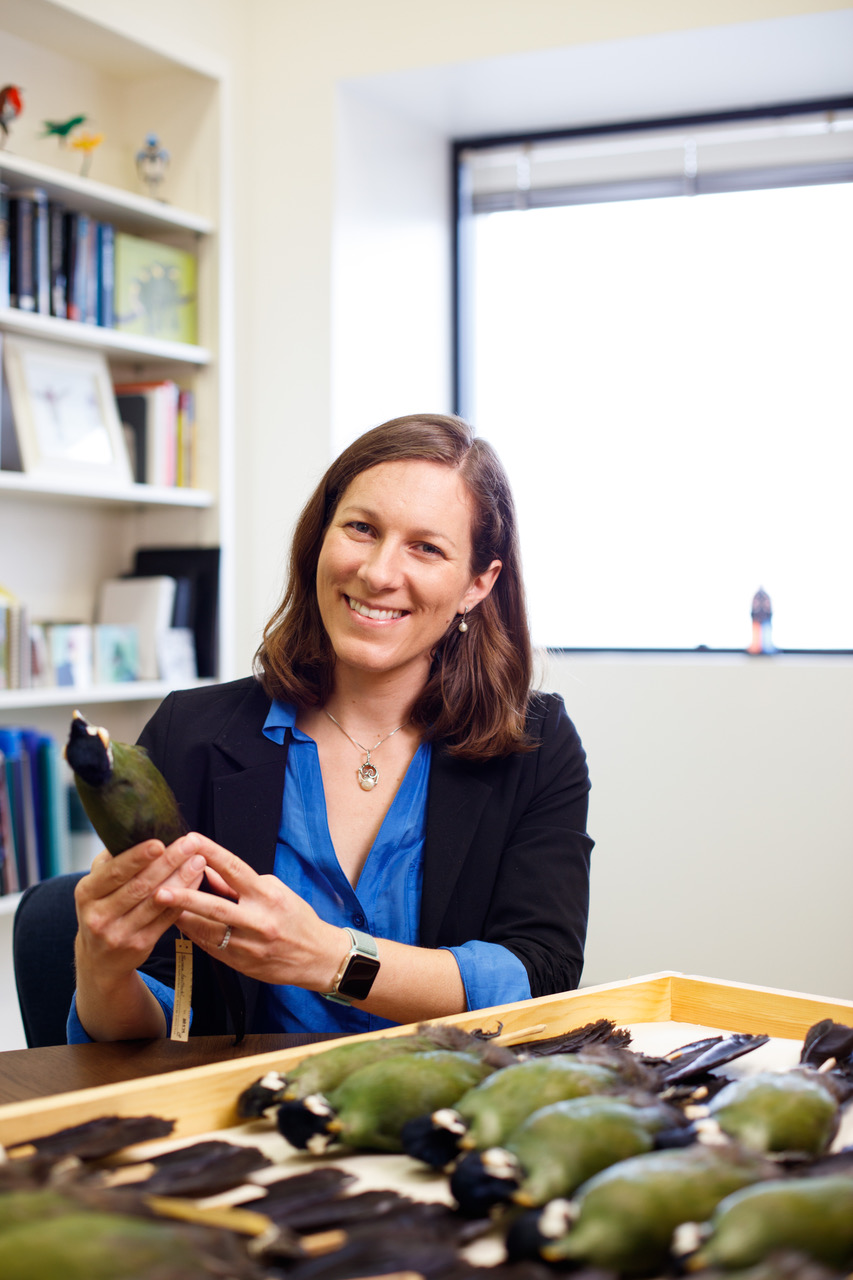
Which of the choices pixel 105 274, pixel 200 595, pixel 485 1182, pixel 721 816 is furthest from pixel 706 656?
pixel 485 1182

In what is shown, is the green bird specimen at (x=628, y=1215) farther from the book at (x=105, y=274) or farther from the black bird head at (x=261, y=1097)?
the book at (x=105, y=274)

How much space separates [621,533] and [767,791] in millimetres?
945

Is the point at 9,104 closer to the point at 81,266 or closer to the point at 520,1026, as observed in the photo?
the point at 81,266

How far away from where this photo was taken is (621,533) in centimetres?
370

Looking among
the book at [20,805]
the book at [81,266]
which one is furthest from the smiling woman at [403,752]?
the book at [81,266]

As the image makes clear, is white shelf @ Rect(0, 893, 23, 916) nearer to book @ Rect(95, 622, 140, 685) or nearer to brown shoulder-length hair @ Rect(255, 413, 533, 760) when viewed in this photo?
book @ Rect(95, 622, 140, 685)

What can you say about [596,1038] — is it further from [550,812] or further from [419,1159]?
[550,812]

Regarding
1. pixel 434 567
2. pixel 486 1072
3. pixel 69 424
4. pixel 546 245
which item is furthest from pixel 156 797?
pixel 546 245

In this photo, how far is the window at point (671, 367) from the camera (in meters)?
3.47

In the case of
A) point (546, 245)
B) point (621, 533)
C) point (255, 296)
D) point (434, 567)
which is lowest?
point (434, 567)

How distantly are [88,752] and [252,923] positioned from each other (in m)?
0.26

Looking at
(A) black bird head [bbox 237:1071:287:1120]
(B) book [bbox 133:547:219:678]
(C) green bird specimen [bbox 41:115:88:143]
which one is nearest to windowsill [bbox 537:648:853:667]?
(B) book [bbox 133:547:219:678]

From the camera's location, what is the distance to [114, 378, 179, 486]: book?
3.17 metres

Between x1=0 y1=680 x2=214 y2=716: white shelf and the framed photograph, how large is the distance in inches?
20.8
